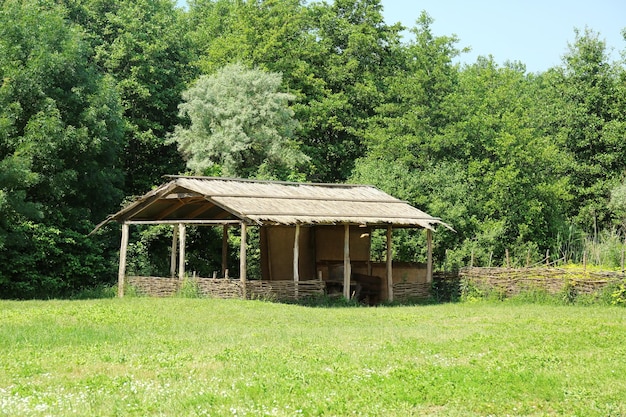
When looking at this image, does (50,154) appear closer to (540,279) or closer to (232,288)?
(232,288)

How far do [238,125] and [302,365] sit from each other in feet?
76.9

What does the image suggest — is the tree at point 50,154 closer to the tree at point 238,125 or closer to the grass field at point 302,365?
the tree at point 238,125

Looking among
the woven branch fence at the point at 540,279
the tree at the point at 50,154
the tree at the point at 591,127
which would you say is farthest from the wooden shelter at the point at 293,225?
the tree at the point at 591,127

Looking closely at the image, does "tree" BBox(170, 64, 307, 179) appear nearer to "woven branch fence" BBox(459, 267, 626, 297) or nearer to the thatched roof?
the thatched roof

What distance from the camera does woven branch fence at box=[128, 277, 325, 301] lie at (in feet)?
71.8

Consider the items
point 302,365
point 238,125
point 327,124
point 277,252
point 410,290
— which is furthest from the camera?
point 327,124

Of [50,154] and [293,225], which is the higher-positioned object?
[50,154]

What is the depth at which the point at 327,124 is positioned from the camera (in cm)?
3959

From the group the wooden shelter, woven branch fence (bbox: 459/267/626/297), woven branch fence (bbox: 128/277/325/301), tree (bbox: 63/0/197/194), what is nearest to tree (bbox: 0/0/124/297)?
the wooden shelter

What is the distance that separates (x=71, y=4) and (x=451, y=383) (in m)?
32.5

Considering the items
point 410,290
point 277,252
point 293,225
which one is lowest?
point 410,290

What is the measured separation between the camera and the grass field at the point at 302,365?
863 centimetres

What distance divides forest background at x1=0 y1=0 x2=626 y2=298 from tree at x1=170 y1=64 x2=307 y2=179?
139 millimetres

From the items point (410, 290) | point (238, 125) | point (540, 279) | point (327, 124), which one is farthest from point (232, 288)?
point (327, 124)
